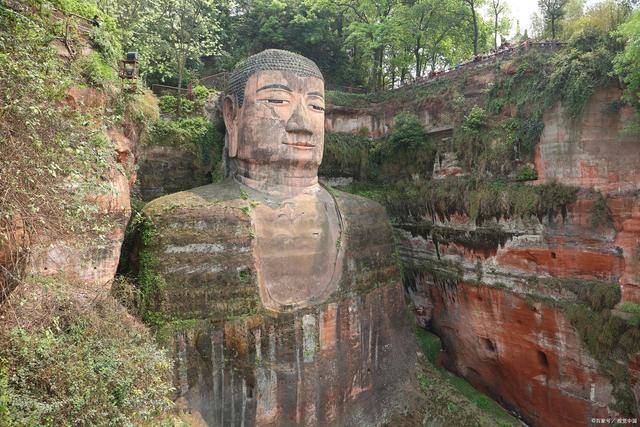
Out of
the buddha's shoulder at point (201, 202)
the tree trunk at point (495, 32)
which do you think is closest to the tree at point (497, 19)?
the tree trunk at point (495, 32)

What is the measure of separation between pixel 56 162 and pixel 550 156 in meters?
11.9

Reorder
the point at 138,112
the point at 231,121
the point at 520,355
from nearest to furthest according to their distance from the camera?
the point at 138,112, the point at 231,121, the point at 520,355

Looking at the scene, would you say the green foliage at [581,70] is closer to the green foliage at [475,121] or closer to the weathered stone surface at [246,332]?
the green foliage at [475,121]

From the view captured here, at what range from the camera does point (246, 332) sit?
30.5 ft

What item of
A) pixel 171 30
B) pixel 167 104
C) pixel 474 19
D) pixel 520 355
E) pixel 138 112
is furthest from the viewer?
pixel 474 19

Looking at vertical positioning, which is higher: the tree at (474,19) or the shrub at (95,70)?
the tree at (474,19)

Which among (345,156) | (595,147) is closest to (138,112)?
(345,156)

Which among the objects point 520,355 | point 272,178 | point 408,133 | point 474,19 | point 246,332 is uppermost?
point 474,19

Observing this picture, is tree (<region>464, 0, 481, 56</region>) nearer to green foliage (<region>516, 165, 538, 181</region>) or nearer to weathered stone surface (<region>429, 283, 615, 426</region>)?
green foliage (<region>516, 165, 538, 181</region>)

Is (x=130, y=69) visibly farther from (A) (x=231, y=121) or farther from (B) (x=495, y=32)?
(B) (x=495, y=32)

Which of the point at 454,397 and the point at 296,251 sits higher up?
the point at 296,251

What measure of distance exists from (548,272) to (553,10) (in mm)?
12704

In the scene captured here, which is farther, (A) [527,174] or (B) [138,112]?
(A) [527,174]

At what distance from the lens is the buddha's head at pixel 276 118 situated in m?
10.5
